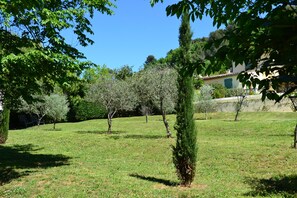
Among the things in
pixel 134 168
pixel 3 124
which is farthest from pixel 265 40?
pixel 3 124

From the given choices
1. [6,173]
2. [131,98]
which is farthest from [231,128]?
[6,173]

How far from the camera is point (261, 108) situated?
3428 cm

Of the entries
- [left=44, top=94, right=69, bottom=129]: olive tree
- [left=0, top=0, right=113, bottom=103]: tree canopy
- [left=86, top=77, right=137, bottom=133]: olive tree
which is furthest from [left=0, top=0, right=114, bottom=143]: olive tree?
[left=44, top=94, right=69, bottom=129]: olive tree

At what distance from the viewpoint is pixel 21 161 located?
1341 cm

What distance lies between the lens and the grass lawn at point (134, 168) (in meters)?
8.62

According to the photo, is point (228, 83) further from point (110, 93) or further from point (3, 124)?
point (3, 124)

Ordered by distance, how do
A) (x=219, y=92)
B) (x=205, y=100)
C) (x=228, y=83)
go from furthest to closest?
(x=228, y=83) → (x=219, y=92) → (x=205, y=100)

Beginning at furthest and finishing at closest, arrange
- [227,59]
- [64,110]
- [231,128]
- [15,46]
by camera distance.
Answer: [64,110] < [231,128] < [15,46] < [227,59]

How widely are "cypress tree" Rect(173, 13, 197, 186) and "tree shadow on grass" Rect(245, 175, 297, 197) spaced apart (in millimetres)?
1758

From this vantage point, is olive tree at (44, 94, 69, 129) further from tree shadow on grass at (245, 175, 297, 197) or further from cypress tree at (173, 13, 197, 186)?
tree shadow on grass at (245, 175, 297, 197)

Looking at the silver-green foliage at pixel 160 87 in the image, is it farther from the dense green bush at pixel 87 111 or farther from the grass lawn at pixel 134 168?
the dense green bush at pixel 87 111

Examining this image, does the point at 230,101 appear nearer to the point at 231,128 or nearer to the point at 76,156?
the point at 231,128

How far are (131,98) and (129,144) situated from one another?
290 inches

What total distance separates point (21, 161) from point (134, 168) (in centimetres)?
484
